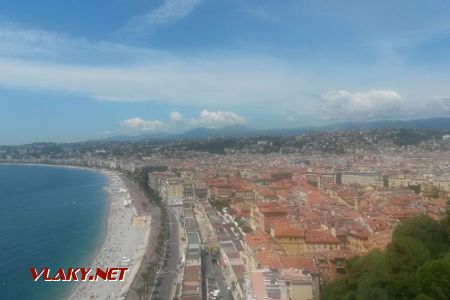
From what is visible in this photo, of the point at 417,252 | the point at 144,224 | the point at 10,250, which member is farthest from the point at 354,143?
the point at 417,252

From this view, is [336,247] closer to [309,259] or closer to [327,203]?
[309,259]

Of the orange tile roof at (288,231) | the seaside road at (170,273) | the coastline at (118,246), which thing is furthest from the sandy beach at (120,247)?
the orange tile roof at (288,231)

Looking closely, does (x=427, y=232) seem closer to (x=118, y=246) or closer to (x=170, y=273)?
(x=170, y=273)

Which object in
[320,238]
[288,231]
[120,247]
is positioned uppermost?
[288,231]

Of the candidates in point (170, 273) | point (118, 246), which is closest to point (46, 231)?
point (118, 246)

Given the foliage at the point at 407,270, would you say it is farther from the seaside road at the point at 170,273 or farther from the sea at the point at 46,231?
the sea at the point at 46,231

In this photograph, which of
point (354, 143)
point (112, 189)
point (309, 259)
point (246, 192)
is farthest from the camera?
point (354, 143)
